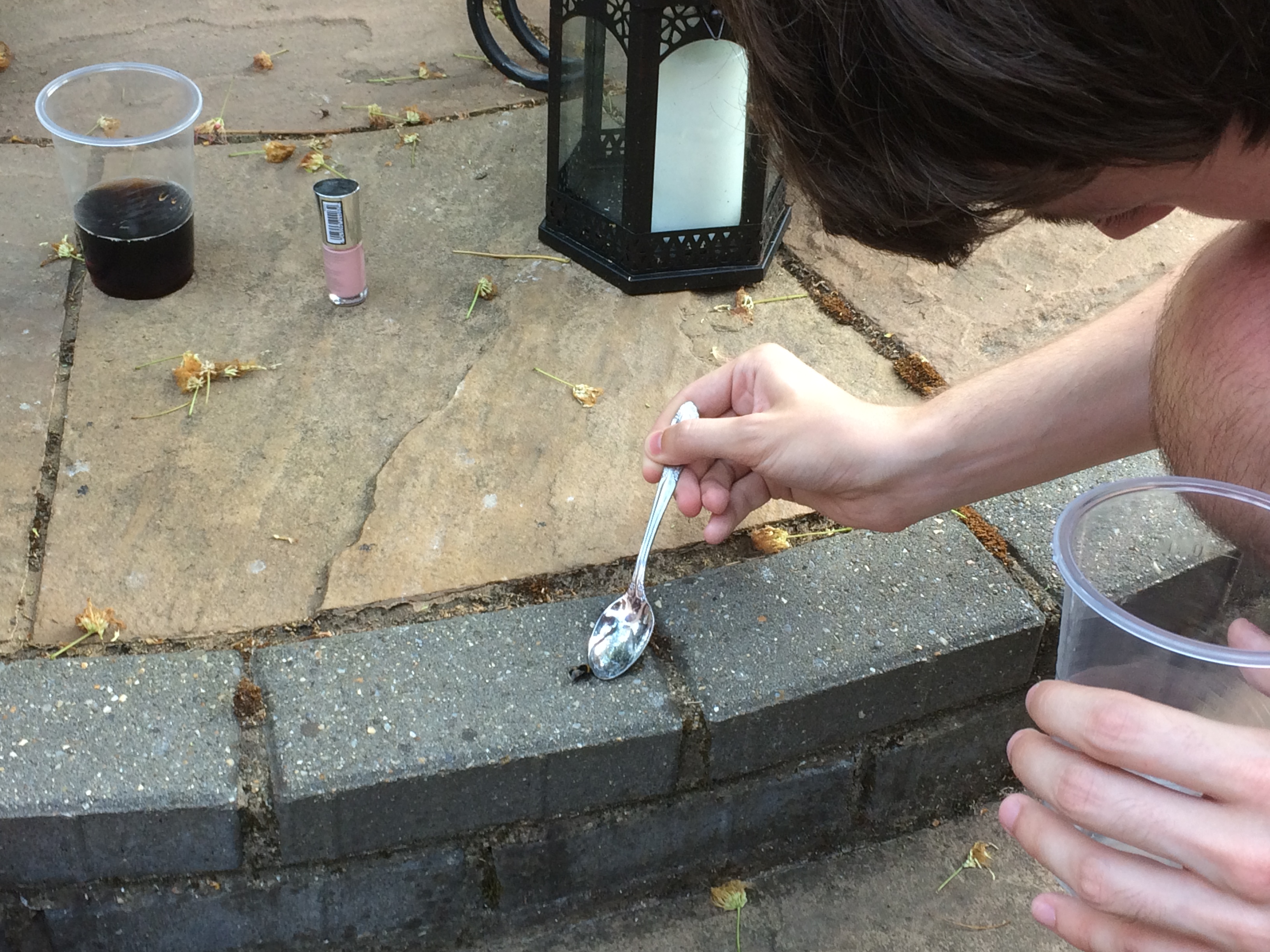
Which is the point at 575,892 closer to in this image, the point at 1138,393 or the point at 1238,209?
the point at 1138,393

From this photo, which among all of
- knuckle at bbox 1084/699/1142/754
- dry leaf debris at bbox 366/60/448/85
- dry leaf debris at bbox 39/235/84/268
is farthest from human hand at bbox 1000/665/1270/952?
dry leaf debris at bbox 366/60/448/85

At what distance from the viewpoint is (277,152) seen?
2.39 metres

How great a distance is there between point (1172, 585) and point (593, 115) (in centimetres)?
131

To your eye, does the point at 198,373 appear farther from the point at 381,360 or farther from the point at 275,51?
the point at 275,51

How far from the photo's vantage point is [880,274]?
2.25m

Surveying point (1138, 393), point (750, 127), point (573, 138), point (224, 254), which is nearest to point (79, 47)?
point (224, 254)

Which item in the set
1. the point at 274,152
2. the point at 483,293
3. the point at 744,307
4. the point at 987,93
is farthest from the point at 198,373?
the point at 987,93

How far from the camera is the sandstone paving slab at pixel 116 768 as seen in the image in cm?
131

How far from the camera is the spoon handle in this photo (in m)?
1.52

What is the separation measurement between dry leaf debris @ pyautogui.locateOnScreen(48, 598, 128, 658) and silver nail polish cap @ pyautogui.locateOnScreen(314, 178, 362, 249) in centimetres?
72

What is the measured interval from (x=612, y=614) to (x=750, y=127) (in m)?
0.77

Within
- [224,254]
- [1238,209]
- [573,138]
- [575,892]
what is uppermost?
[1238,209]

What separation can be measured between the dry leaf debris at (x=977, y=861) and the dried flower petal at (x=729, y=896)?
0.30 metres

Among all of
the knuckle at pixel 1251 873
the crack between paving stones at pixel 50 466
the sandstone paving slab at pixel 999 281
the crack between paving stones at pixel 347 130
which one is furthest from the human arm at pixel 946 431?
the crack between paving stones at pixel 347 130
